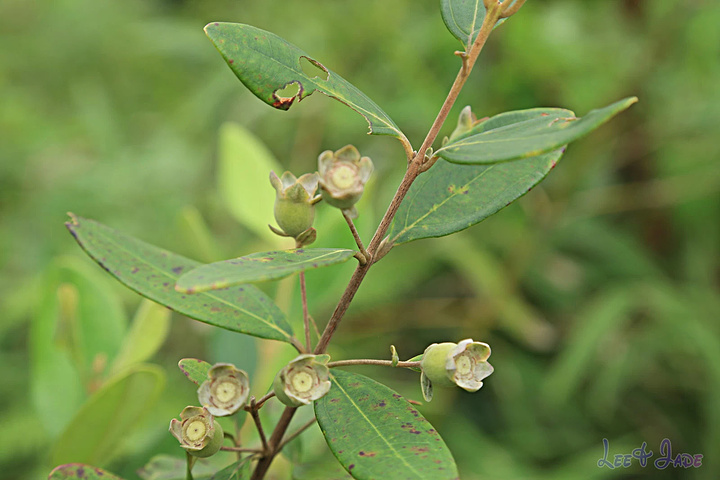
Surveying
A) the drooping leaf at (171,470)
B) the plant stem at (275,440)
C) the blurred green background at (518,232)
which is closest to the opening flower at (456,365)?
the plant stem at (275,440)

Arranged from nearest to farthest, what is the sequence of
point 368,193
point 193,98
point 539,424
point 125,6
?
1. point 368,193
2. point 539,424
3. point 193,98
4. point 125,6

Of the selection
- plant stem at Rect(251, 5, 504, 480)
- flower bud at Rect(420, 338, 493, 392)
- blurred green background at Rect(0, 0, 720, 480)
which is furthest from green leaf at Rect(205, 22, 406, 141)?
blurred green background at Rect(0, 0, 720, 480)

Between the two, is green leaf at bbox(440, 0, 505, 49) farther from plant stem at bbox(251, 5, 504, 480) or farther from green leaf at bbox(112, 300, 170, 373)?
green leaf at bbox(112, 300, 170, 373)

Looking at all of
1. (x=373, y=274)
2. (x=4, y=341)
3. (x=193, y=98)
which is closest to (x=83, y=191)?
(x=4, y=341)

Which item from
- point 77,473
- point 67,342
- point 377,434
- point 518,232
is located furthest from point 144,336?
point 518,232

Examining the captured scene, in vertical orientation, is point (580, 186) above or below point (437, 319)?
above

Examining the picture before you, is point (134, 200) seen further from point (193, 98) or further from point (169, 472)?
point (169, 472)

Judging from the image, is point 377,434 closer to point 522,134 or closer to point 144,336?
point 522,134
